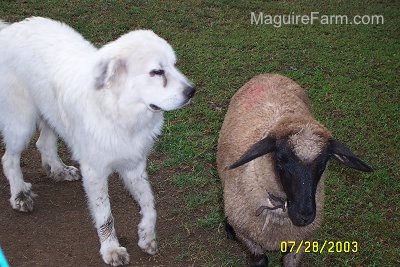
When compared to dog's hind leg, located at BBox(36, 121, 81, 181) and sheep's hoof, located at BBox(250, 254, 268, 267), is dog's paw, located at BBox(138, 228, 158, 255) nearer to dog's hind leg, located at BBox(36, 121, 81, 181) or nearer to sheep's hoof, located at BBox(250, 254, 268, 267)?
sheep's hoof, located at BBox(250, 254, 268, 267)

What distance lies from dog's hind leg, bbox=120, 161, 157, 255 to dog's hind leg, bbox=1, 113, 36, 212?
3.21 ft

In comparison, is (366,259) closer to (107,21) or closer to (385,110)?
(385,110)

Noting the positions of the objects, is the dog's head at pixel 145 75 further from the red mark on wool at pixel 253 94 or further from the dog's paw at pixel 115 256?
the dog's paw at pixel 115 256

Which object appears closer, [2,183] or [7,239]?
[7,239]

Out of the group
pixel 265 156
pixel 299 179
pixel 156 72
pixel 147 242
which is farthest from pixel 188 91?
pixel 147 242

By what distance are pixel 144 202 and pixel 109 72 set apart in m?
1.24

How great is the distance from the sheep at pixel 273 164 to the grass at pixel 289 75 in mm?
603

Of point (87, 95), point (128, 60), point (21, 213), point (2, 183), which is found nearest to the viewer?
point (128, 60)

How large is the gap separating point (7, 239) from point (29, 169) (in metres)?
1.10

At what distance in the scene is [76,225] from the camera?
4898mm

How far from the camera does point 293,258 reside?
4.30m

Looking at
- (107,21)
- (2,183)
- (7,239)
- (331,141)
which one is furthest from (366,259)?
(107,21)

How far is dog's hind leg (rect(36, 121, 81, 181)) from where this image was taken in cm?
526

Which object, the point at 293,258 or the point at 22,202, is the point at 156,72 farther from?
the point at 22,202
